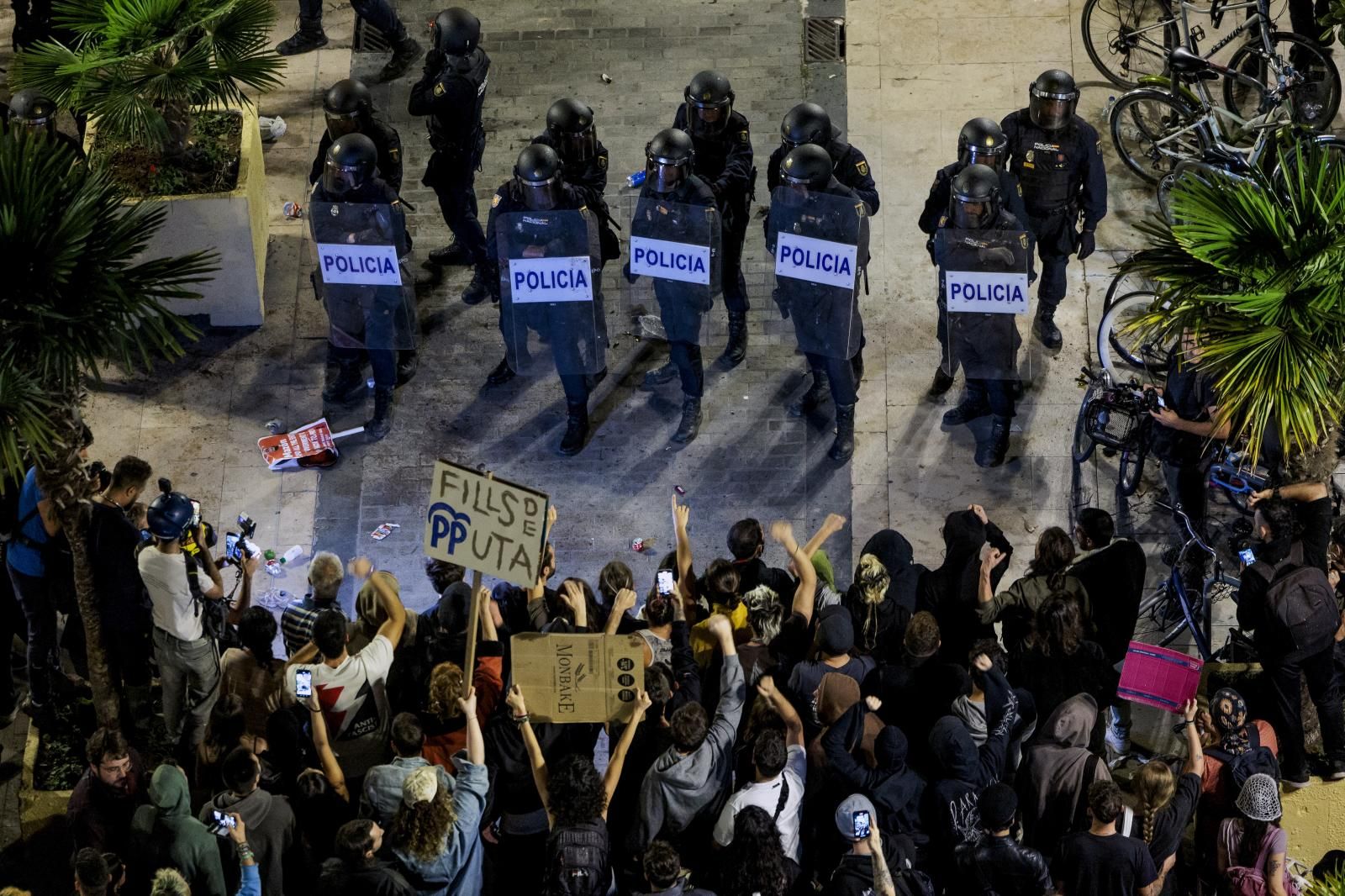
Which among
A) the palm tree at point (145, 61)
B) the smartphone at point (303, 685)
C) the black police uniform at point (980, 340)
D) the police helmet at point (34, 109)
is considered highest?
the palm tree at point (145, 61)

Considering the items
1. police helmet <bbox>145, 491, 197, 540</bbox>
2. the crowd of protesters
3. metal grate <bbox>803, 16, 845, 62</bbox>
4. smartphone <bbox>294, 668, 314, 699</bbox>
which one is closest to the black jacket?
the crowd of protesters

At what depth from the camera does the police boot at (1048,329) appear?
1267 cm

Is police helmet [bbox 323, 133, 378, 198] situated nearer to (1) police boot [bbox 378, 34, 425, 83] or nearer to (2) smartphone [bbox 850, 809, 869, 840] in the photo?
(1) police boot [bbox 378, 34, 425, 83]

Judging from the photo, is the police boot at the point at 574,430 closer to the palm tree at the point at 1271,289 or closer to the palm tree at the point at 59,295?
the palm tree at the point at 59,295

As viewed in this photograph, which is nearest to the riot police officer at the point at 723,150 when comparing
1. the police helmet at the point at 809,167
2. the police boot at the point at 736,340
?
the police boot at the point at 736,340

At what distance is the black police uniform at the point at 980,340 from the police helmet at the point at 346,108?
366 cm

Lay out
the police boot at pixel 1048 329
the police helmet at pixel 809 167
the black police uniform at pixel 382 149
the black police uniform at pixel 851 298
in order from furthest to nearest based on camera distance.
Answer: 1. the police boot at pixel 1048 329
2. the black police uniform at pixel 382 149
3. the black police uniform at pixel 851 298
4. the police helmet at pixel 809 167

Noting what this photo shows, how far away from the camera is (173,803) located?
8227 mm

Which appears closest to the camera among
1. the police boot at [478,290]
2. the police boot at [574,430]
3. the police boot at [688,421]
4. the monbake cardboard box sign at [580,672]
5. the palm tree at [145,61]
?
the monbake cardboard box sign at [580,672]


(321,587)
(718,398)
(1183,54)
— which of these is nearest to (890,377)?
(718,398)

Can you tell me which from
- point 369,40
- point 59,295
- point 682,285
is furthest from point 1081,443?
point 369,40

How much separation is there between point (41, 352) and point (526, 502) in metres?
2.14

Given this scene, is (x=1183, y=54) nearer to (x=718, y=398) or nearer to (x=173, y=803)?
(x=718, y=398)

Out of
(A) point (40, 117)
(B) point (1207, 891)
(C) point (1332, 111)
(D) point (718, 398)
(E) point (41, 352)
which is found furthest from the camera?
(C) point (1332, 111)
